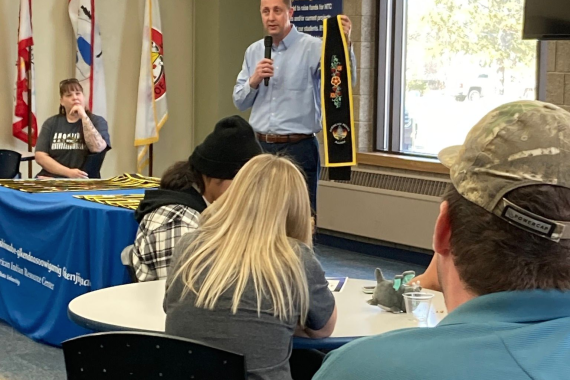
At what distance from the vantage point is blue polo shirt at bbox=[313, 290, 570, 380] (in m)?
0.82

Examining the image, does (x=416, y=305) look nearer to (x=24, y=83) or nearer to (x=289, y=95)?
(x=289, y=95)

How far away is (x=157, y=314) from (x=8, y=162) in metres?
3.59

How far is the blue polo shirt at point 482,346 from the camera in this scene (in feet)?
2.68

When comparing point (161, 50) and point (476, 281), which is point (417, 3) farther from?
point (476, 281)

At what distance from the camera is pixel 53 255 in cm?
369

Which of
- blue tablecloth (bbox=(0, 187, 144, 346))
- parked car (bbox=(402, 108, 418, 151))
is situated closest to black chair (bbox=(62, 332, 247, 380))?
blue tablecloth (bbox=(0, 187, 144, 346))

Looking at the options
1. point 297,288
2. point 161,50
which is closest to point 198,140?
point 161,50

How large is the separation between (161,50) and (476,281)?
6.14m

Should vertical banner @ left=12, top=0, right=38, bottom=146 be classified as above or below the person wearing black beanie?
above

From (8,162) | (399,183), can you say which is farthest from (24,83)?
(399,183)

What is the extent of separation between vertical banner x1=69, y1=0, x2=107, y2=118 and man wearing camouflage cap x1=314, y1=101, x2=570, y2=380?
5791 mm

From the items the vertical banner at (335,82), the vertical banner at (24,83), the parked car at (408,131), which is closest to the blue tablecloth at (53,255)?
the vertical banner at (335,82)

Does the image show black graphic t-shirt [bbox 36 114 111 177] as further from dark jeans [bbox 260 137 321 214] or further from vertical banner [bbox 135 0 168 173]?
vertical banner [bbox 135 0 168 173]

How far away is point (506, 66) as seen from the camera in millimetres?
5371
